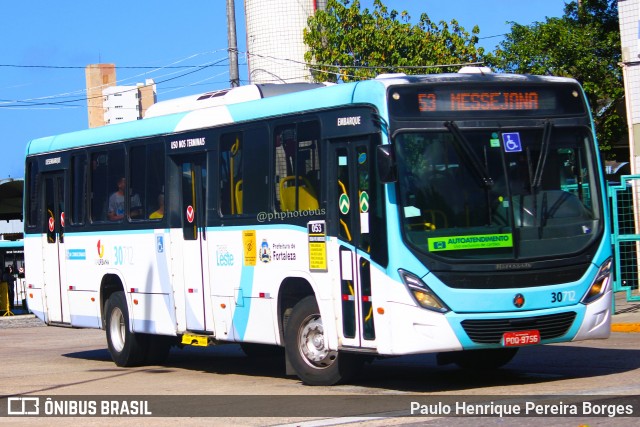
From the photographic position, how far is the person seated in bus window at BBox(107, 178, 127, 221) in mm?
16188

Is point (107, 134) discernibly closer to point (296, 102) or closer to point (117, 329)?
point (117, 329)

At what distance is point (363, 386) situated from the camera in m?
12.3

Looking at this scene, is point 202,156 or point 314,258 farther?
point 202,156

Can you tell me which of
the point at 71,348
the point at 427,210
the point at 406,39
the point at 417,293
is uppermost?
the point at 406,39

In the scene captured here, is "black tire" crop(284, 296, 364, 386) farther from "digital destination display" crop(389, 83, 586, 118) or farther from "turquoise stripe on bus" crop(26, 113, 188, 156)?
"turquoise stripe on bus" crop(26, 113, 188, 156)

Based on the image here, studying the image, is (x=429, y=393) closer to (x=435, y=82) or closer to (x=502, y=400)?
(x=502, y=400)

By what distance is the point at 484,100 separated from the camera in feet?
38.2

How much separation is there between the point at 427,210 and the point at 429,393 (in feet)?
6.00

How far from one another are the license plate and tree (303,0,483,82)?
90.8ft

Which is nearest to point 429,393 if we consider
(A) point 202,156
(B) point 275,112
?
(B) point 275,112

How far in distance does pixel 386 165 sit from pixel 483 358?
3.47 m

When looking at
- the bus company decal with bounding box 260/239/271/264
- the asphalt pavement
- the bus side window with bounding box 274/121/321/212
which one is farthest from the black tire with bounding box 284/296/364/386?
the asphalt pavement

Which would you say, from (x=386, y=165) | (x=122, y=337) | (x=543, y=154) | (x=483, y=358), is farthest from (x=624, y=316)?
(x=386, y=165)

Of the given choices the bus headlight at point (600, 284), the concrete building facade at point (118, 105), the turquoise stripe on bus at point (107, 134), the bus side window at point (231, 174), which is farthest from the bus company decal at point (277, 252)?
the concrete building facade at point (118, 105)
